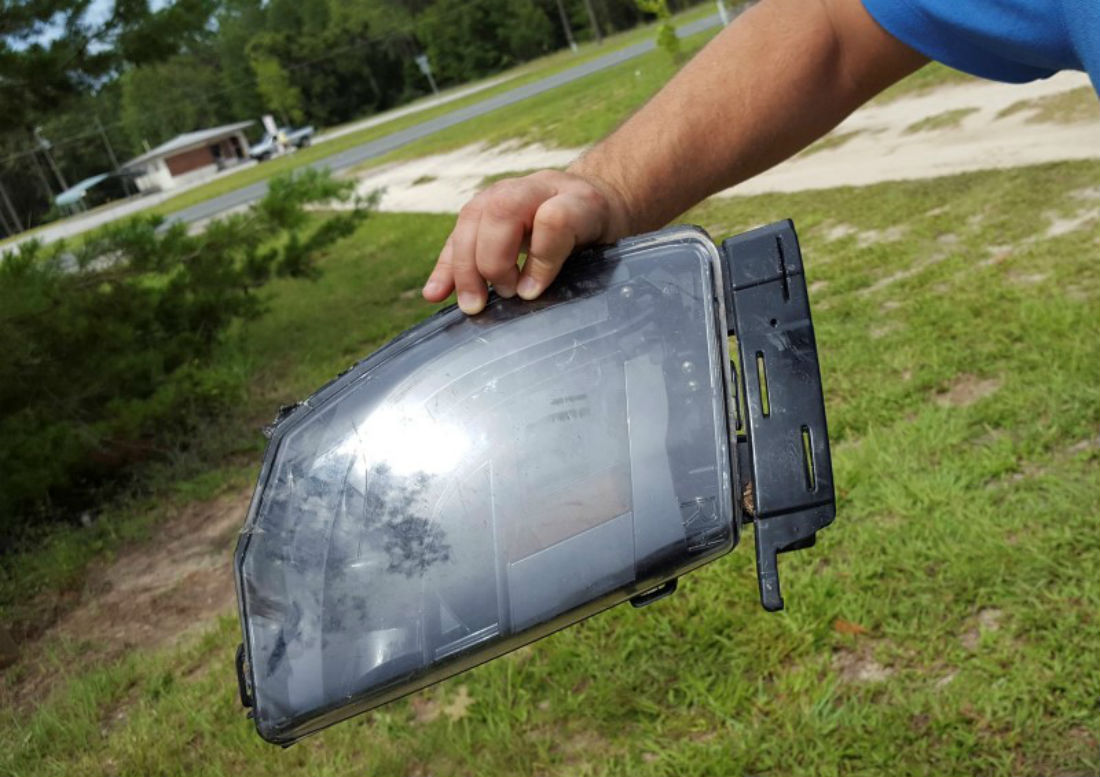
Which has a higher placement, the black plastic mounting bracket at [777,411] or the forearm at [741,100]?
the forearm at [741,100]

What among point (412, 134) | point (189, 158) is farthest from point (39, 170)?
point (189, 158)

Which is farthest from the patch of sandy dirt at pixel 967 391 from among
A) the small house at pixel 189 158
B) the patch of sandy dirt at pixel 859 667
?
the small house at pixel 189 158

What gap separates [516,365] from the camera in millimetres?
1206

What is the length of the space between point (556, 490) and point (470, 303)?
11.5 inches

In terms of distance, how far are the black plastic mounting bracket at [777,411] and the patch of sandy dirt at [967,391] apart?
2.67 metres

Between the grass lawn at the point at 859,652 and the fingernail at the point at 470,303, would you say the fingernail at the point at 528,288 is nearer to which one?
the fingernail at the point at 470,303

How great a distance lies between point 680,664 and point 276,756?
45.1 inches

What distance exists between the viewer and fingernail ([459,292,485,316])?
1285 mm

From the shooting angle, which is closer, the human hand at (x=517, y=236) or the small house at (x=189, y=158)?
the human hand at (x=517, y=236)

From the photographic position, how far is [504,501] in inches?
44.8

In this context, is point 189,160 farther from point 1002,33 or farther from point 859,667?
point 1002,33

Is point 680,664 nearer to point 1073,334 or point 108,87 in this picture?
point 1073,334

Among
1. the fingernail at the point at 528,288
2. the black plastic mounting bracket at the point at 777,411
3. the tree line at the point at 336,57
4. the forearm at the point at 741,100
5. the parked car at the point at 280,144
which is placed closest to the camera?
the black plastic mounting bracket at the point at 777,411

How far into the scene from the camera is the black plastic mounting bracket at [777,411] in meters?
1.07
